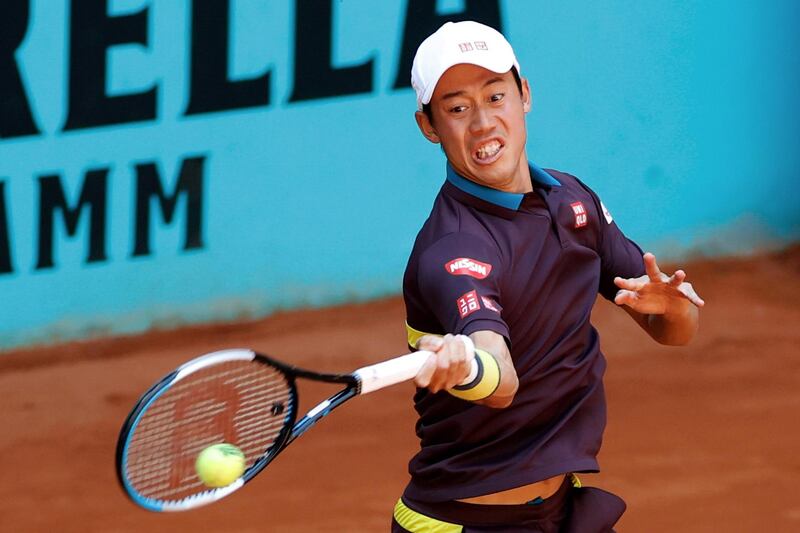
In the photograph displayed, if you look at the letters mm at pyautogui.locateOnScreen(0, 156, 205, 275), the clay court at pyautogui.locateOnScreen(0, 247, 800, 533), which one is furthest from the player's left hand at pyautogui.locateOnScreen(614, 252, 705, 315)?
the letters mm at pyautogui.locateOnScreen(0, 156, 205, 275)

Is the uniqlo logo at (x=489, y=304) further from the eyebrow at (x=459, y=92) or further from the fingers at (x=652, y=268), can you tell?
the eyebrow at (x=459, y=92)

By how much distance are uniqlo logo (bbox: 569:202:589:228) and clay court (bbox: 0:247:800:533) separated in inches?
77.4

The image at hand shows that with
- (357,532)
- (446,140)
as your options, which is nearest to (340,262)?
(357,532)

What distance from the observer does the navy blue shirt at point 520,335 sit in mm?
3154

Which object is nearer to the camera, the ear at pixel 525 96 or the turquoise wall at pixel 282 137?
the ear at pixel 525 96

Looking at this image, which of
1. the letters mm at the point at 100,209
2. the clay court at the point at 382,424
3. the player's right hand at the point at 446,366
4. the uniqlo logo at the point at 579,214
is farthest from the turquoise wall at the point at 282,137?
the player's right hand at the point at 446,366

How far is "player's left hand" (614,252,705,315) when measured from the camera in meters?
3.21

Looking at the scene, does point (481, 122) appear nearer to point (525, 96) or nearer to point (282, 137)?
point (525, 96)

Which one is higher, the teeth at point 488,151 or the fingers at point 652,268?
the teeth at point 488,151

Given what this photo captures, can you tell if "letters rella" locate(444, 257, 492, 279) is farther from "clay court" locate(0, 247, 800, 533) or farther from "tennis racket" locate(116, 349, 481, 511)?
"clay court" locate(0, 247, 800, 533)

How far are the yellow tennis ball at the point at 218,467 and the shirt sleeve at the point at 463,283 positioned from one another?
0.52 metres

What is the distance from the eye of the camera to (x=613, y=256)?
3.47 meters

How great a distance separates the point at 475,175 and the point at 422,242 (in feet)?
0.67

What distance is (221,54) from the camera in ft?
23.9
